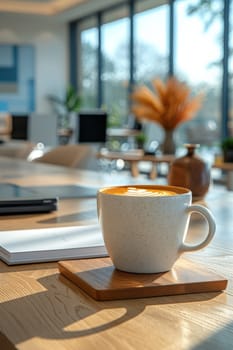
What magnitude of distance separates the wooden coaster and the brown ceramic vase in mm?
683

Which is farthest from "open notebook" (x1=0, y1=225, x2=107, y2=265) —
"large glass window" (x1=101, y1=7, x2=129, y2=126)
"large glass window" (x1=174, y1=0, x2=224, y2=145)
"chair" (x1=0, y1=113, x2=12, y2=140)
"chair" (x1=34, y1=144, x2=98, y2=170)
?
"large glass window" (x1=101, y1=7, x2=129, y2=126)

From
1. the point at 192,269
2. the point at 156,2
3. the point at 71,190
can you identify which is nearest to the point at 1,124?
the point at 156,2

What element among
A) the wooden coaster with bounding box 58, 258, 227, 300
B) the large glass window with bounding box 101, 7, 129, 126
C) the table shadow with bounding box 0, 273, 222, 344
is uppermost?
the large glass window with bounding box 101, 7, 129, 126

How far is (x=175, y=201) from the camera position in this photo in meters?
0.66

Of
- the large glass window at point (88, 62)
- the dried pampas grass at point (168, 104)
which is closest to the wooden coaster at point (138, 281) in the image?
the dried pampas grass at point (168, 104)

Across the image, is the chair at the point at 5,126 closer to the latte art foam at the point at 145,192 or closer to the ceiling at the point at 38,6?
the ceiling at the point at 38,6

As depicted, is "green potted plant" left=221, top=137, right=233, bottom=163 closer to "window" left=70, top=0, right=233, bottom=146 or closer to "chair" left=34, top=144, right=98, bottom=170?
"window" left=70, top=0, right=233, bottom=146

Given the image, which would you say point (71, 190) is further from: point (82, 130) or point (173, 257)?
point (82, 130)

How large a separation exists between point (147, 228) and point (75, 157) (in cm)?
184

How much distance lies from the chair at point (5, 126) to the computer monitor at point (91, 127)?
1661mm

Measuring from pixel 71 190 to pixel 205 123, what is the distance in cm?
666

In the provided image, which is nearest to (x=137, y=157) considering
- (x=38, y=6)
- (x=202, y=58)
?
(x=202, y=58)

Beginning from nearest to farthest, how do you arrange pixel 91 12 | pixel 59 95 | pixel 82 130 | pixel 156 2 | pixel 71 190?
1. pixel 71 190
2. pixel 82 130
3. pixel 156 2
4. pixel 91 12
5. pixel 59 95

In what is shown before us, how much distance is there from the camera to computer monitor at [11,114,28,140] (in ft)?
28.6
